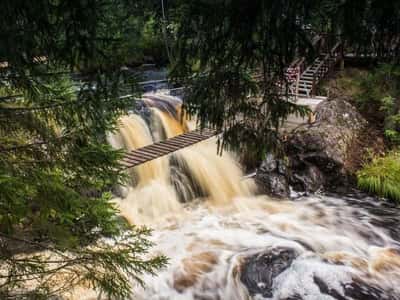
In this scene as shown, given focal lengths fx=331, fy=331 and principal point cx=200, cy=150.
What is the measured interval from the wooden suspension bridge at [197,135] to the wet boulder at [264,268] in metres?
2.26

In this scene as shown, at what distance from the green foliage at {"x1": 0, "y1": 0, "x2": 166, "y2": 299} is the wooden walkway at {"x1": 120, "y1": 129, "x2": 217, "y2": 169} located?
2550 mm

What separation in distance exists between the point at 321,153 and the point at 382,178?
4.73ft

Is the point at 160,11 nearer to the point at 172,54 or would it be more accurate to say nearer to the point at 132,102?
the point at 172,54

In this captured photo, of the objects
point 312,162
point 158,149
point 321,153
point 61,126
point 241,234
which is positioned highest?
point 61,126

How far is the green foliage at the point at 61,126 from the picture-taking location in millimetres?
1979

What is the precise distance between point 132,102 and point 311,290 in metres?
3.70

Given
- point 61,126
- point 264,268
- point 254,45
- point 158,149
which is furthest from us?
A: point 158,149

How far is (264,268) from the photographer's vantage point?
17.1 feet

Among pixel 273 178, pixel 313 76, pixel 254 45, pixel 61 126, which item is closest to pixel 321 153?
pixel 273 178

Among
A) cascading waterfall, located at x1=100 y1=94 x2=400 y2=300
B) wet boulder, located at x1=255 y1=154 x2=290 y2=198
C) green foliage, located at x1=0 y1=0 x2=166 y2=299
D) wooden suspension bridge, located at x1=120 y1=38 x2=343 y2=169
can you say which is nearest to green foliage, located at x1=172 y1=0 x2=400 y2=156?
green foliage, located at x1=0 y1=0 x2=166 y2=299

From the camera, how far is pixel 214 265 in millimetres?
5355

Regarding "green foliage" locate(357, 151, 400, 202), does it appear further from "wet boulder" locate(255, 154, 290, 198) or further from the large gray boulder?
"wet boulder" locate(255, 154, 290, 198)

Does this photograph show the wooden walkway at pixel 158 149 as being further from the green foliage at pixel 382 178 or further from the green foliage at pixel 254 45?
the green foliage at pixel 382 178

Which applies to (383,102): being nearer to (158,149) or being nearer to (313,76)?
(313,76)
